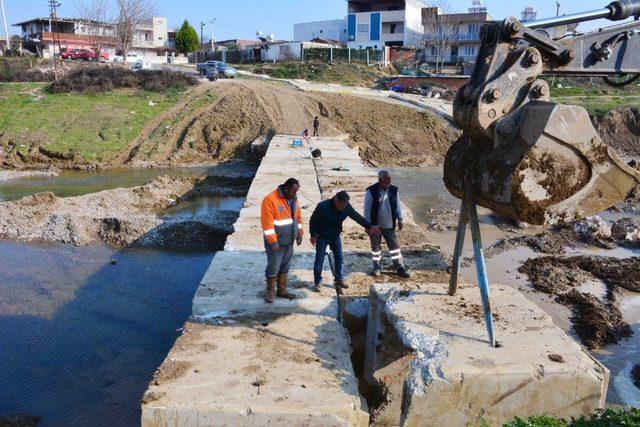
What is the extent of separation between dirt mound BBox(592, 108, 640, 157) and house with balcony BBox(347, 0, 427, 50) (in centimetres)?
2818

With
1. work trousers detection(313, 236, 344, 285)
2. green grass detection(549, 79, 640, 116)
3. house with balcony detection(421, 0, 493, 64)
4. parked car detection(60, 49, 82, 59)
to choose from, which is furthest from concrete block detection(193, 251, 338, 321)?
parked car detection(60, 49, 82, 59)

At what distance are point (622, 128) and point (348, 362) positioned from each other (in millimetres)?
31363

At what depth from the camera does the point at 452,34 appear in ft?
172

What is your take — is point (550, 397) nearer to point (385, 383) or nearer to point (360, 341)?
point (385, 383)

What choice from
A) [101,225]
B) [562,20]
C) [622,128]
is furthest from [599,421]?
[622,128]

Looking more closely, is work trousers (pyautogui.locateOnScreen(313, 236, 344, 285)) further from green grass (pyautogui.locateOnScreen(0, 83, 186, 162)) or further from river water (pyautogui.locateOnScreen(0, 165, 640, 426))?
green grass (pyautogui.locateOnScreen(0, 83, 186, 162))

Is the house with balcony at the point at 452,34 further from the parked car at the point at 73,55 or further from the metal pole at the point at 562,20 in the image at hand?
the metal pole at the point at 562,20

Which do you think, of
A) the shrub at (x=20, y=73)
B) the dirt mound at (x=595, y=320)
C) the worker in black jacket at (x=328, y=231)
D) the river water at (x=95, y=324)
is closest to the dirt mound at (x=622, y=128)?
the river water at (x=95, y=324)

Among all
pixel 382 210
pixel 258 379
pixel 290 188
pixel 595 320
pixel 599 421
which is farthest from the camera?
pixel 595 320

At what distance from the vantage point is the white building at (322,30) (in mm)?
67750

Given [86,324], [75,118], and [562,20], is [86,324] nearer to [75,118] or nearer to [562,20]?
[562,20]

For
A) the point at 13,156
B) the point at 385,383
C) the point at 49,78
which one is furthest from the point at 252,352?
the point at 49,78

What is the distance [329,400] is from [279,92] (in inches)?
1102

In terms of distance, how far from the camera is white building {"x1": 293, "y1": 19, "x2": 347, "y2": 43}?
67750 millimetres
